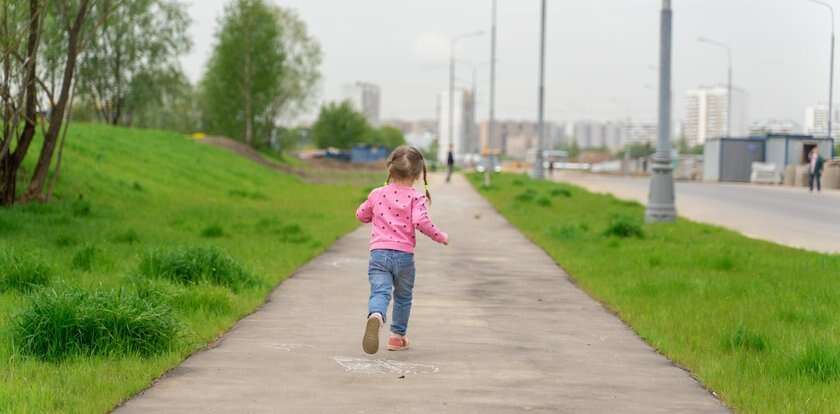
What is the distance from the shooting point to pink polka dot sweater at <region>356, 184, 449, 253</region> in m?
8.16

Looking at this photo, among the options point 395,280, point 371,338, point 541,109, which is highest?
point 541,109

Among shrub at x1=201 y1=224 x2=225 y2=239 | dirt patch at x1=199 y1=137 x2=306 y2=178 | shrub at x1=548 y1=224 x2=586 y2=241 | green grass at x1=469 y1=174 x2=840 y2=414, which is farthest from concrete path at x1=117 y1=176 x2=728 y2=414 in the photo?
dirt patch at x1=199 y1=137 x2=306 y2=178

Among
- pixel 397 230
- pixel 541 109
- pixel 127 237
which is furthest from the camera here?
pixel 541 109

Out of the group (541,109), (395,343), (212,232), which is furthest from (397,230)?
(541,109)

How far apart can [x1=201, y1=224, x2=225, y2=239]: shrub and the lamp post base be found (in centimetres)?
936

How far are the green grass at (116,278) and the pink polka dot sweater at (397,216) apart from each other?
1423 mm

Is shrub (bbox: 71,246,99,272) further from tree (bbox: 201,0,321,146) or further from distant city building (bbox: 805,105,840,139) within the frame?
distant city building (bbox: 805,105,840,139)

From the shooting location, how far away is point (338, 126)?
12312 centimetres

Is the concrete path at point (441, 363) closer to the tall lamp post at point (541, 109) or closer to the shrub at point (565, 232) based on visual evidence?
the shrub at point (565, 232)

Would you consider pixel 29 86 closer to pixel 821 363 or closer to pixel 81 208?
pixel 81 208

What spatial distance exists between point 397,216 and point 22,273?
4.30 metres

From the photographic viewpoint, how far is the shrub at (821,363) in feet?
23.0

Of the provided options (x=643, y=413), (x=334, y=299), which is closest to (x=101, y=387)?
(x=643, y=413)

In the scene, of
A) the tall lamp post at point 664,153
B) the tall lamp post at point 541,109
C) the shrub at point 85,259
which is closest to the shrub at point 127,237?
the shrub at point 85,259
